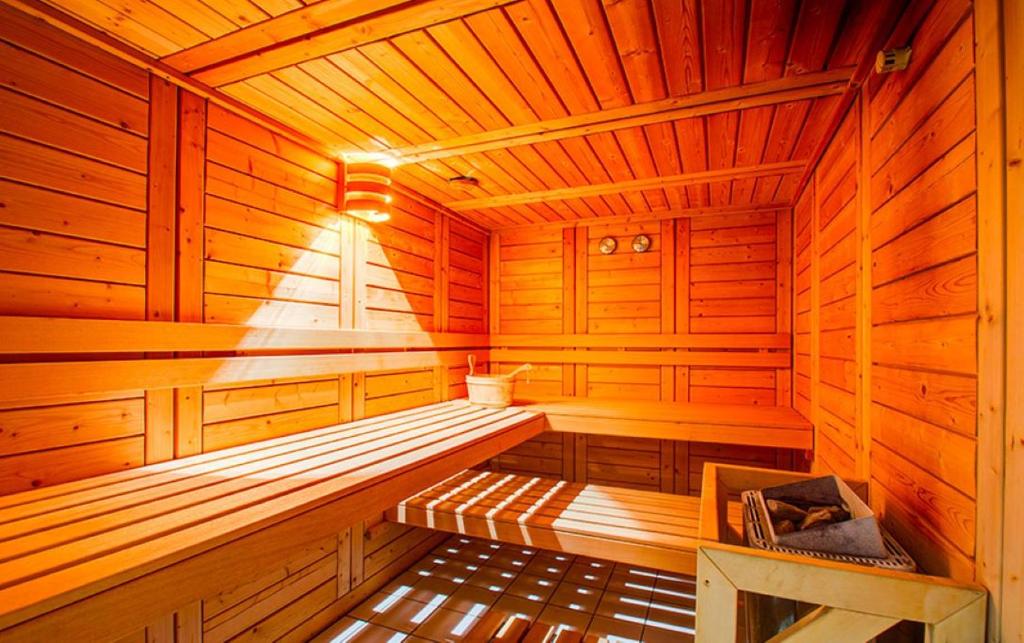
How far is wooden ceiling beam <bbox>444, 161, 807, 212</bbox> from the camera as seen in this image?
314 centimetres

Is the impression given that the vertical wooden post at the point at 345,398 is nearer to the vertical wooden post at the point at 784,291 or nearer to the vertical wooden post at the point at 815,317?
the vertical wooden post at the point at 815,317

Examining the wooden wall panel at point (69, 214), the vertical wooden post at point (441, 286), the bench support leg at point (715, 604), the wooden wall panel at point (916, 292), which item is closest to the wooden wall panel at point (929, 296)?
the wooden wall panel at point (916, 292)

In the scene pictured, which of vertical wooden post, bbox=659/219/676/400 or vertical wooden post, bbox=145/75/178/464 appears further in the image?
vertical wooden post, bbox=659/219/676/400

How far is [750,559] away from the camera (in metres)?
1.27

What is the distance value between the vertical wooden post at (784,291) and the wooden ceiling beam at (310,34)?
326cm

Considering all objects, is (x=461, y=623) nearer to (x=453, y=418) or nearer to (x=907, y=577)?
(x=453, y=418)

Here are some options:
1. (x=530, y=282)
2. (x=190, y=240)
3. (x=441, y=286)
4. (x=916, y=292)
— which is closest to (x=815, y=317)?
(x=916, y=292)

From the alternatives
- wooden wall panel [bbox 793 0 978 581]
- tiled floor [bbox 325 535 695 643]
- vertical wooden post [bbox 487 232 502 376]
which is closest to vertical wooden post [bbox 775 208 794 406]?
wooden wall panel [bbox 793 0 978 581]

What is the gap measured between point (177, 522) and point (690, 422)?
2.95 metres

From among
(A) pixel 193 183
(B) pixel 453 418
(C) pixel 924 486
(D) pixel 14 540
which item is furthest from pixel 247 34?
(C) pixel 924 486

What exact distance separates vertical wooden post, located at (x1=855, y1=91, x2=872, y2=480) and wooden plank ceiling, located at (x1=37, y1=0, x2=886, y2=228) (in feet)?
1.10

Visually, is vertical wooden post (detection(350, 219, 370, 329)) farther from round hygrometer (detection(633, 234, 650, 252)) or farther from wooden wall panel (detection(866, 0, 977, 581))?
wooden wall panel (detection(866, 0, 977, 581))

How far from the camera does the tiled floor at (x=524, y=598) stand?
276 centimetres

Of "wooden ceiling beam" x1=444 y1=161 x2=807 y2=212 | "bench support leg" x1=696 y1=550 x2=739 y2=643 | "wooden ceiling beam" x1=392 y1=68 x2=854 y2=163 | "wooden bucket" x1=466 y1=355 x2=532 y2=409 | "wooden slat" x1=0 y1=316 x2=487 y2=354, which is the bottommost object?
"bench support leg" x1=696 y1=550 x2=739 y2=643
